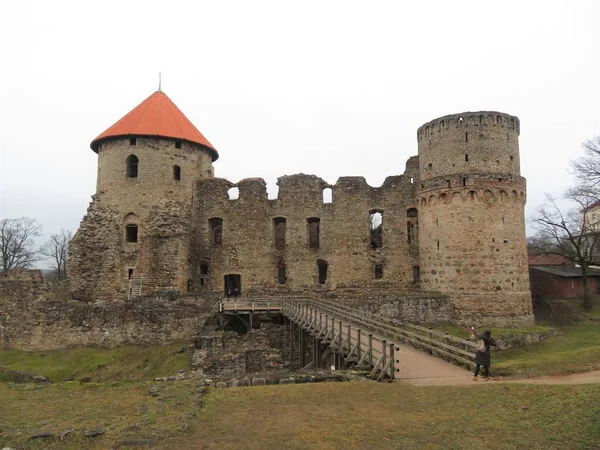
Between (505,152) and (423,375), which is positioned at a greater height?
(505,152)

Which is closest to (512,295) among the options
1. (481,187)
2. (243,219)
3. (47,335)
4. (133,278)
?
(481,187)

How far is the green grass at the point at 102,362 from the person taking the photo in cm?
1627

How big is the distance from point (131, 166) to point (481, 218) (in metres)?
19.0

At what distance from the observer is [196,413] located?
710cm

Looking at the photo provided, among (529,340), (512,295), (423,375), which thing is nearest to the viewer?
(423,375)

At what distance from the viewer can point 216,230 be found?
2728cm

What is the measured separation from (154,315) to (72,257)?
291 inches

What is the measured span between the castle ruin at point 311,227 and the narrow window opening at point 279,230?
68 mm

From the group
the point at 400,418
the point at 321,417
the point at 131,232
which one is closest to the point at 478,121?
the point at 131,232

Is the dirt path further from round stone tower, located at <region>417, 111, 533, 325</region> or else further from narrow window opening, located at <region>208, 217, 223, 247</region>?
narrow window opening, located at <region>208, 217, 223, 247</region>

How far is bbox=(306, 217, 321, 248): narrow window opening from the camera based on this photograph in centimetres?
2673

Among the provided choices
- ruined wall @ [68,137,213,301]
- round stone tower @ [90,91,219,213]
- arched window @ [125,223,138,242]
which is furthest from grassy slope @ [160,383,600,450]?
round stone tower @ [90,91,219,213]

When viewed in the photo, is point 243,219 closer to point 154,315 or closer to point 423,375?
point 154,315

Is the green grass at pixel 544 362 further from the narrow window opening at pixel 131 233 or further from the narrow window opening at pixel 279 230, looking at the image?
the narrow window opening at pixel 131 233
